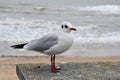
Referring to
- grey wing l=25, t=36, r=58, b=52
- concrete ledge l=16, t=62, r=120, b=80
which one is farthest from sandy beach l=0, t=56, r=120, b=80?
grey wing l=25, t=36, r=58, b=52

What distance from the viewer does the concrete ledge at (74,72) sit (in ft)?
17.2

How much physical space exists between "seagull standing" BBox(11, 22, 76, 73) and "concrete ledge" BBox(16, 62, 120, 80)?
0.17 m

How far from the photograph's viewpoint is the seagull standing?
17.4 ft

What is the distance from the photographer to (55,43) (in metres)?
5.43

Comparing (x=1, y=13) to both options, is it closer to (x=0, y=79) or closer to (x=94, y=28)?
(x=94, y=28)

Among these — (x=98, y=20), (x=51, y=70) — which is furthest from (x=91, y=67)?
(x=98, y=20)

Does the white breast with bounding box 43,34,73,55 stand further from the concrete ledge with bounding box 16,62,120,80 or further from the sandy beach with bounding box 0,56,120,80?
the sandy beach with bounding box 0,56,120,80

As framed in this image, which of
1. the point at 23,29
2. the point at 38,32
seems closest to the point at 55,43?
the point at 38,32

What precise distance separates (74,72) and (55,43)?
459mm

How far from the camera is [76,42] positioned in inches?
598

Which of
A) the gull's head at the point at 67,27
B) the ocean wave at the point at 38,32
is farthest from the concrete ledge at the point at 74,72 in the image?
the ocean wave at the point at 38,32

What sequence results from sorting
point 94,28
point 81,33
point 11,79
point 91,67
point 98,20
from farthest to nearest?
point 98,20 → point 94,28 → point 81,33 → point 11,79 → point 91,67

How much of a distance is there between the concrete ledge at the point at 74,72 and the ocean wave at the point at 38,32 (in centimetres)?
936

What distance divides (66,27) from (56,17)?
18.3 meters
